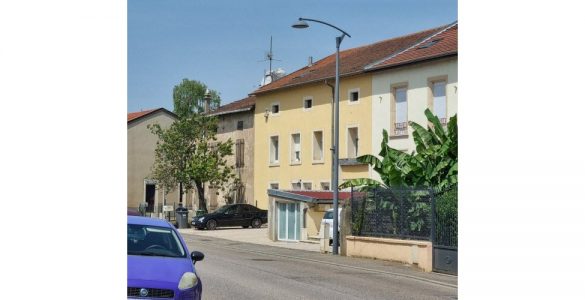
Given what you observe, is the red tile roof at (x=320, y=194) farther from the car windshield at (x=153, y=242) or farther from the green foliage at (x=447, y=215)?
the car windshield at (x=153, y=242)

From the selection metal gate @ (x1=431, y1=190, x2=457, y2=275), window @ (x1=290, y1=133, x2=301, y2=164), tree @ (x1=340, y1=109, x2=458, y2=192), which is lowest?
metal gate @ (x1=431, y1=190, x2=457, y2=275)

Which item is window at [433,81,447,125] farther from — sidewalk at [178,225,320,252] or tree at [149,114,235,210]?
tree at [149,114,235,210]

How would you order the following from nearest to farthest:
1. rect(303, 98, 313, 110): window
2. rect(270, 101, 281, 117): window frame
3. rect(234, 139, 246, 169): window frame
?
rect(303, 98, 313, 110): window < rect(270, 101, 281, 117): window frame < rect(234, 139, 246, 169): window frame

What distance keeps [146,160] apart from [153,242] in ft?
118

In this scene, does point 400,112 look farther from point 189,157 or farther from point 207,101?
point 207,101

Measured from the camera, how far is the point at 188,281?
8781 mm

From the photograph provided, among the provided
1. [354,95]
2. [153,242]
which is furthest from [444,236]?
[354,95]

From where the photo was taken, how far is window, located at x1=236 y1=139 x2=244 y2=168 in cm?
4572

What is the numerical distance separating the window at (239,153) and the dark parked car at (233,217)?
16.0 feet

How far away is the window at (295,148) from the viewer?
134ft

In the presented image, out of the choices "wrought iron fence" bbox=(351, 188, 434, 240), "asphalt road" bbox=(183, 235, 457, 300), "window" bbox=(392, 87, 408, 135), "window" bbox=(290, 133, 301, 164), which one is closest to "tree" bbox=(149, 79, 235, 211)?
"window" bbox=(290, 133, 301, 164)

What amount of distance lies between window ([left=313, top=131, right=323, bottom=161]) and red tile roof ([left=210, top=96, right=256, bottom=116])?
5826 millimetres
